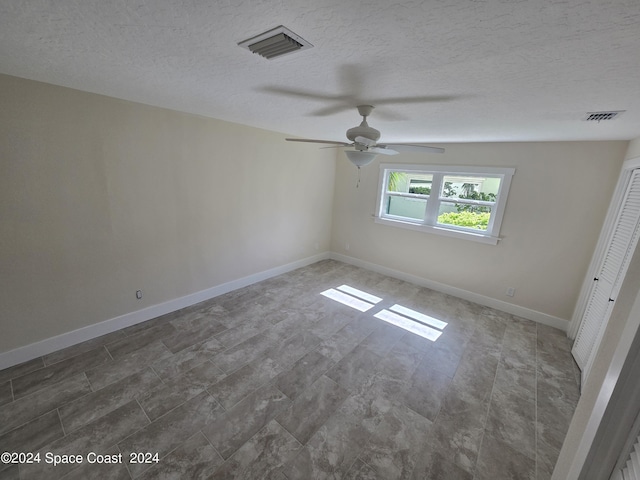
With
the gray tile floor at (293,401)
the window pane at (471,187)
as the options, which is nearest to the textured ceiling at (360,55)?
the window pane at (471,187)

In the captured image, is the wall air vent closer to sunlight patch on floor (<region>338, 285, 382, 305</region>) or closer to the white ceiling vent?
the white ceiling vent

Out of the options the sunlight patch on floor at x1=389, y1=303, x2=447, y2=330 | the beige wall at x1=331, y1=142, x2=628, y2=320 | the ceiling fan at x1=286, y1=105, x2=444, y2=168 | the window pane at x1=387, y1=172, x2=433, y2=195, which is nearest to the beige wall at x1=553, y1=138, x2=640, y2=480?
the ceiling fan at x1=286, y1=105, x2=444, y2=168

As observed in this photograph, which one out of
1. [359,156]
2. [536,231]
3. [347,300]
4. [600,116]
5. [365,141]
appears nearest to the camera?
[600,116]

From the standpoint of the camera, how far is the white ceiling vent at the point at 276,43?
1167 millimetres

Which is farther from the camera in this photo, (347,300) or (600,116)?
(347,300)

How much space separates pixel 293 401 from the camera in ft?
→ 6.79

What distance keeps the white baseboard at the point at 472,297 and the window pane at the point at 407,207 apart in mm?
1062

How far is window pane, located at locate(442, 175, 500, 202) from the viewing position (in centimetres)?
372

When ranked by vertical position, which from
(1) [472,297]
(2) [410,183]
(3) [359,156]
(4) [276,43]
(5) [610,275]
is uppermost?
(4) [276,43]

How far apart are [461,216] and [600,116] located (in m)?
2.15

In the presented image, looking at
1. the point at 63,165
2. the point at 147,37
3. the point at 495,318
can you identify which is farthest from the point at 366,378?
the point at 63,165

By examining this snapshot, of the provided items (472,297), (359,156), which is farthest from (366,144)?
(472,297)

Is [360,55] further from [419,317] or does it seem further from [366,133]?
[419,317]

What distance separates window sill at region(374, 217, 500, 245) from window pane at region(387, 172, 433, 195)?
573 millimetres
